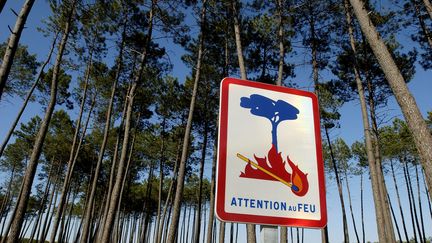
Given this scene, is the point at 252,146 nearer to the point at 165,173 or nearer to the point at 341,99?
the point at 341,99

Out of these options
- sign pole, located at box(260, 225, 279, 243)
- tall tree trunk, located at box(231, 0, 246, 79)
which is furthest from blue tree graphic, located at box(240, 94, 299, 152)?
tall tree trunk, located at box(231, 0, 246, 79)

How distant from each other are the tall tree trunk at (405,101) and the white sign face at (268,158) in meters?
4.49

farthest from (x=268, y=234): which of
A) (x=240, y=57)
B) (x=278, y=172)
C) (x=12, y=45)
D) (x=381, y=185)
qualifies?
(x=381, y=185)

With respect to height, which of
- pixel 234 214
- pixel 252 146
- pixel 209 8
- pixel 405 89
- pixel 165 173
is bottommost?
pixel 234 214

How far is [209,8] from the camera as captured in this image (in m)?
13.9

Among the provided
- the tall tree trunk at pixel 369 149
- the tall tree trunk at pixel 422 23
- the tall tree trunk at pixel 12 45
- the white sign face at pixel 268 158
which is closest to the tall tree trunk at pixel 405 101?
the white sign face at pixel 268 158

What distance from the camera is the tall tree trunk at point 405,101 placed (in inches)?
190

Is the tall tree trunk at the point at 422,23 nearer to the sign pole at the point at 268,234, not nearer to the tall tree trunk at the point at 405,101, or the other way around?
the tall tree trunk at the point at 405,101

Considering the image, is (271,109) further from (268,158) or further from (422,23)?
(422,23)

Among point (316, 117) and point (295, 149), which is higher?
point (316, 117)

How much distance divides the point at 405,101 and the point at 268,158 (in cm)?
508

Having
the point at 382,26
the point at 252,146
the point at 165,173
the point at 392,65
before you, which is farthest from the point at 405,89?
the point at 165,173

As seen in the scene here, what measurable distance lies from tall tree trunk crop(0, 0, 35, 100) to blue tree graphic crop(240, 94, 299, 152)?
6035 mm

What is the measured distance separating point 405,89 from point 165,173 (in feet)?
73.1
